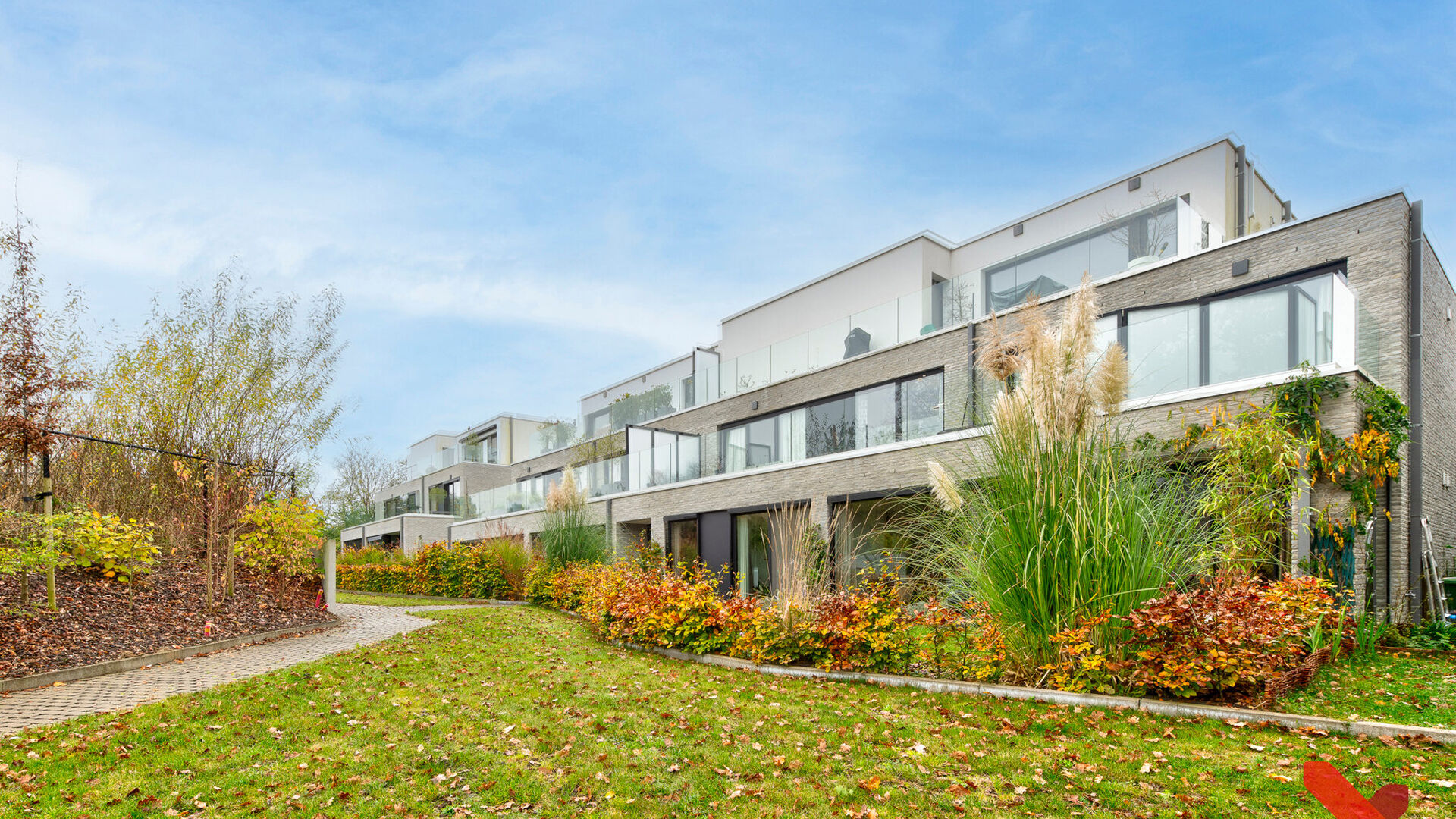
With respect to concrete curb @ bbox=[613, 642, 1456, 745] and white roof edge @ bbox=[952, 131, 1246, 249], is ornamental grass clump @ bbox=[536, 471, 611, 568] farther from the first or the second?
white roof edge @ bbox=[952, 131, 1246, 249]

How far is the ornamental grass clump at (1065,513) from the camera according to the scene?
557 cm

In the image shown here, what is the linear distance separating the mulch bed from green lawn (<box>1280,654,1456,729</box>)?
35.6 feet

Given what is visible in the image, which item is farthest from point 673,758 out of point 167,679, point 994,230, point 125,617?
point 994,230

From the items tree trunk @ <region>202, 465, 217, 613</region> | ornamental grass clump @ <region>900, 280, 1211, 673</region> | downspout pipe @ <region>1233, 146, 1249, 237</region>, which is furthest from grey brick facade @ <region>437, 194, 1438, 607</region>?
tree trunk @ <region>202, 465, 217, 613</region>

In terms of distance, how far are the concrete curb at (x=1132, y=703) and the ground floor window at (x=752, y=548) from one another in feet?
24.9

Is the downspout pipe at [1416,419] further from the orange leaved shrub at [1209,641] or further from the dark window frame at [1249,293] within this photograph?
the orange leaved shrub at [1209,641]

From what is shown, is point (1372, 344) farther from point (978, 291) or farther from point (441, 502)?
point (441, 502)

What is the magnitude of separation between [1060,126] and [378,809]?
12.4 m

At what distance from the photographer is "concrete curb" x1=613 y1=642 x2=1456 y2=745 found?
180 inches

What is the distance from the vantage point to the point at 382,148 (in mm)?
11273

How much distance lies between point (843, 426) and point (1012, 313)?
157 inches

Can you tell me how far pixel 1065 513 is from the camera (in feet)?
18.4

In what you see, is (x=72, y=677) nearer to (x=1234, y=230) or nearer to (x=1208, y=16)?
(x=1208, y=16)

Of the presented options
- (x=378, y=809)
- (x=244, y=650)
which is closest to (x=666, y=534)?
(x=244, y=650)
